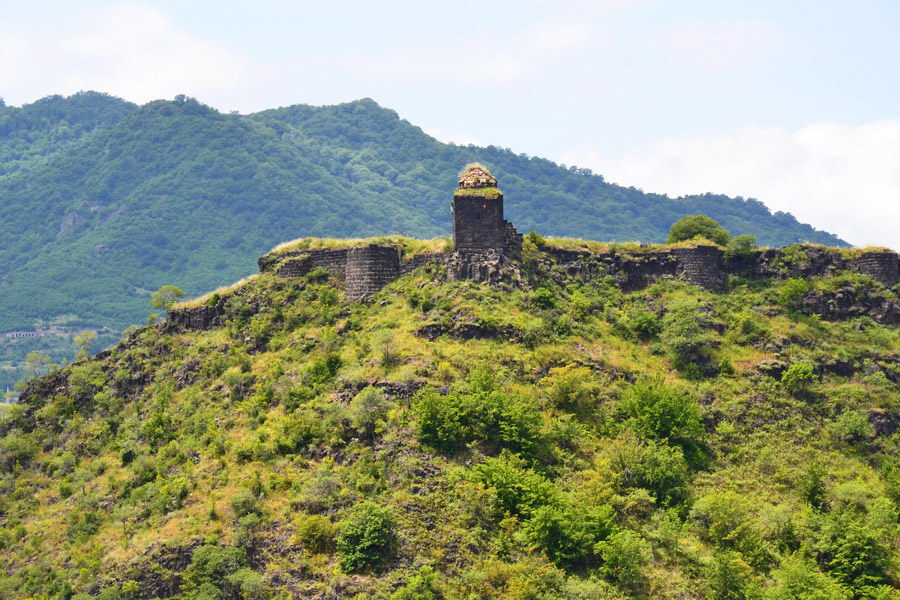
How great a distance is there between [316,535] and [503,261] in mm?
27184

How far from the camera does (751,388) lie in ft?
236

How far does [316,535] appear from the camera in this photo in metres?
57.9

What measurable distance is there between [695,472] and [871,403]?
14.5 meters

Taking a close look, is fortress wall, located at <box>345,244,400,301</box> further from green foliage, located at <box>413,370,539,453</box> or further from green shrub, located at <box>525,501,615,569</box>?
green shrub, located at <box>525,501,615,569</box>

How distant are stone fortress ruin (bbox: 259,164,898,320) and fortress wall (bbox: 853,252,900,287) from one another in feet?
0.24

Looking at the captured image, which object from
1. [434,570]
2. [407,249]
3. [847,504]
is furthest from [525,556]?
[407,249]

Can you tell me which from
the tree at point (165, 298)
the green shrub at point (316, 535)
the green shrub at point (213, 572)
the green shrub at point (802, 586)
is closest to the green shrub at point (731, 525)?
the green shrub at point (802, 586)

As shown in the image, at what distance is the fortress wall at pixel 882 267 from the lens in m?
80.6

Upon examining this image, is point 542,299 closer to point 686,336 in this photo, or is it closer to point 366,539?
point 686,336

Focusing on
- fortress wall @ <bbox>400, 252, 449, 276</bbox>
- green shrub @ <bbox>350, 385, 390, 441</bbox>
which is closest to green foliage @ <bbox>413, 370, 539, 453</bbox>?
green shrub @ <bbox>350, 385, 390, 441</bbox>

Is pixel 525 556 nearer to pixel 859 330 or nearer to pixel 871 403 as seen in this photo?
pixel 871 403

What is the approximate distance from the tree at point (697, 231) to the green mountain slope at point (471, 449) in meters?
12.8

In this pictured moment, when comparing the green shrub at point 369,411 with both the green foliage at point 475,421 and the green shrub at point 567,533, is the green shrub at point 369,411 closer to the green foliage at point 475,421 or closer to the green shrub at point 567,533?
the green foliage at point 475,421

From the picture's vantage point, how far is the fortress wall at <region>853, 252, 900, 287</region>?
80562 millimetres
